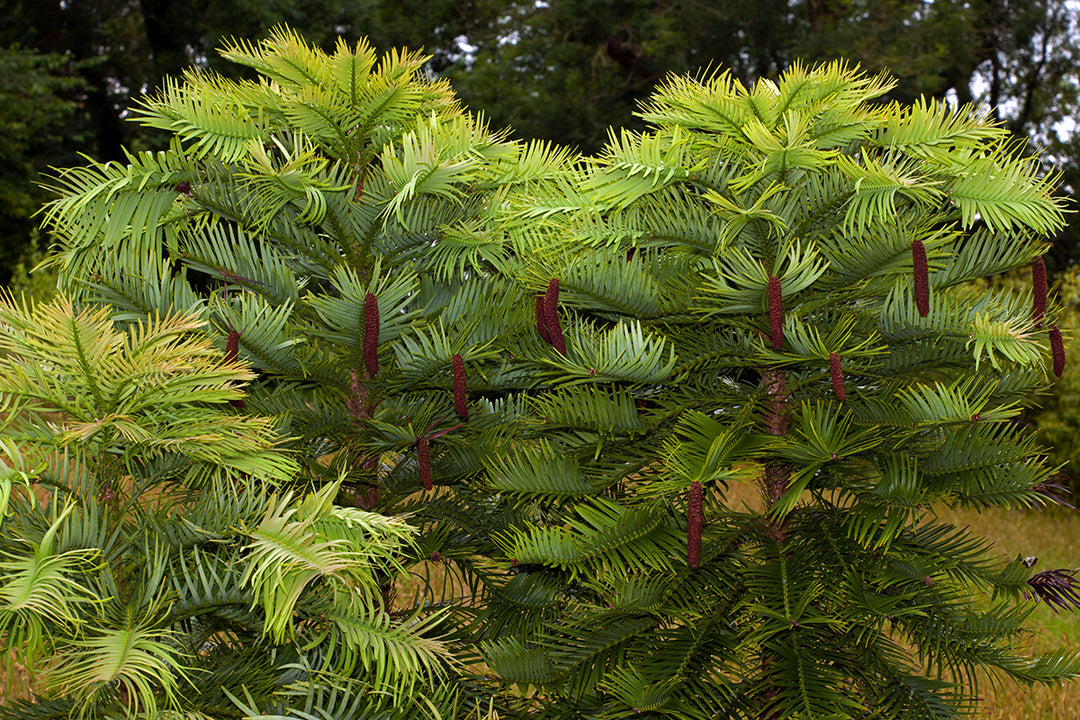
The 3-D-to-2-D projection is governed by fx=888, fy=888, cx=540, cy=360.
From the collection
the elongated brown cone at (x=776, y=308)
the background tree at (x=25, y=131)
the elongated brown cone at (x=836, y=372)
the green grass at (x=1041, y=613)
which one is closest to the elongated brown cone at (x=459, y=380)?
the elongated brown cone at (x=776, y=308)

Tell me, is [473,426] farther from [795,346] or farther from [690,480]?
[795,346]

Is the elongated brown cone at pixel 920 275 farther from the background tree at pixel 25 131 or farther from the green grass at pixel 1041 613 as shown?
the background tree at pixel 25 131

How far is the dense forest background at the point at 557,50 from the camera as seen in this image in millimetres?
12375

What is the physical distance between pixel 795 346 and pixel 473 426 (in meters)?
0.86

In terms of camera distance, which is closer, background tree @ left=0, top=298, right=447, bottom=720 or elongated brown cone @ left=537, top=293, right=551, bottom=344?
background tree @ left=0, top=298, right=447, bottom=720

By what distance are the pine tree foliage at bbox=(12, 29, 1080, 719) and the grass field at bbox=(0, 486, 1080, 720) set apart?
0.45 m

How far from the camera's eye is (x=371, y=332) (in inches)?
78.2

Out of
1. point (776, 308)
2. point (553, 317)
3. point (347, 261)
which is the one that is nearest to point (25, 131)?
point (347, 261)

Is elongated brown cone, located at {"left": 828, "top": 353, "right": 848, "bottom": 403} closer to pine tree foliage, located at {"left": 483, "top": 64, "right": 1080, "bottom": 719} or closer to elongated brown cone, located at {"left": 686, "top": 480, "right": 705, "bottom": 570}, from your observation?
pine tree foliage, located at {"left": 483, "top": 64, "right": 1080, "bottom": 719}

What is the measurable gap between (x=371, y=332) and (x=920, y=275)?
3.99ft

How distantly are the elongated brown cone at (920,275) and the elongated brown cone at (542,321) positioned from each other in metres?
0.83

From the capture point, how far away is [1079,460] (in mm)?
7945

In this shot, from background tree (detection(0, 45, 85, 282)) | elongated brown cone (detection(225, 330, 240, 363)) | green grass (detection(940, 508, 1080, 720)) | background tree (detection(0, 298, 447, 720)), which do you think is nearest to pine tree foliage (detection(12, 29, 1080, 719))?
elongated brown cone (detection(225, 330, 240, 363))

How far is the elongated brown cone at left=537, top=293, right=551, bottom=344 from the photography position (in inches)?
84.3
